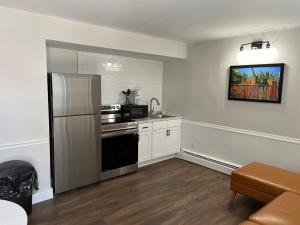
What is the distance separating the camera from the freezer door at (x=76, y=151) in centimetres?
303

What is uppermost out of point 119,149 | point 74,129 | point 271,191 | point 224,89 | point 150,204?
point 224,89

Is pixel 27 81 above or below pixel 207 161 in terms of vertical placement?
above

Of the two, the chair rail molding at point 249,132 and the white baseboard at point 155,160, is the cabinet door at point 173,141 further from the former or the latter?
the chair rail molding at point 249,132

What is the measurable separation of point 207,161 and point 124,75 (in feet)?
7.51

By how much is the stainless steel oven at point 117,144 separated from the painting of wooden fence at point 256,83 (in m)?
1.82

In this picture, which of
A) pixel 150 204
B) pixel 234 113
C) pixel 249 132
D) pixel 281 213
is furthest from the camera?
pixel 234 113

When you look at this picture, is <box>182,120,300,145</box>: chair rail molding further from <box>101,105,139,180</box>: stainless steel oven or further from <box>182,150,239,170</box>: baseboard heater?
<box>101,105,139,180</box>: stainless steel oven

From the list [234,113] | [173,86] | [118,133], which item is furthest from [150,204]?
[173,86]

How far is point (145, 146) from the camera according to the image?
163 inches

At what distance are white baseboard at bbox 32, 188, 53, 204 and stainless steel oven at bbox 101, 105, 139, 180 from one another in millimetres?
788

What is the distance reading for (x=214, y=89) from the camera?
13.4ft

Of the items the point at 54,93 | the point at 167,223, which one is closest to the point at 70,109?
the point at 54,93

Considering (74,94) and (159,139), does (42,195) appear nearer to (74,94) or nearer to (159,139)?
(74,94)

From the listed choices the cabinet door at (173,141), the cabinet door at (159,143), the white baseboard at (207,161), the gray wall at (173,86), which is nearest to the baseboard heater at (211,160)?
the white baseboard at (207,161)
